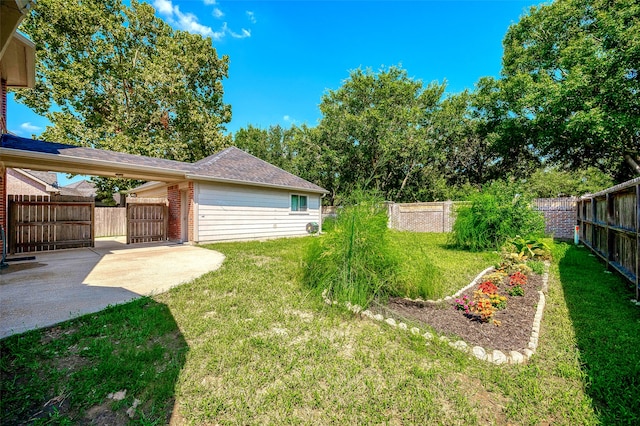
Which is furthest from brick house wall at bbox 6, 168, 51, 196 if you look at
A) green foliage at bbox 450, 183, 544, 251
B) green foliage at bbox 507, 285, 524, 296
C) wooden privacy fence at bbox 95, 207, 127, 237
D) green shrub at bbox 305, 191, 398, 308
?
green foliage at bbox 507, 285, 524, 296

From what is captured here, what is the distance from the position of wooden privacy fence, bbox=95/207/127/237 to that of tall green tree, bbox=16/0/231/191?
371 centimetres

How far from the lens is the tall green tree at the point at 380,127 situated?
59.3 feet

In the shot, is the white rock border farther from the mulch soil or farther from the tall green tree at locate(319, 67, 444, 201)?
the tall green tree at locate(319, 67, 444, 201)

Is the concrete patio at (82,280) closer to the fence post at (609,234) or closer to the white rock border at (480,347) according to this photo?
the white rock border at (480,347)

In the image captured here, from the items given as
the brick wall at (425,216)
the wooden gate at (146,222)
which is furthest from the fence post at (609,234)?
the wooden gate at (146,222)

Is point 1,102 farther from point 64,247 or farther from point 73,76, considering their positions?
point 73,76

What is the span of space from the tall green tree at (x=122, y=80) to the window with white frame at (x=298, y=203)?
10.4 m

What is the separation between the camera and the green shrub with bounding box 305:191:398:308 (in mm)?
3576

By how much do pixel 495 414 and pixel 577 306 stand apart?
3.06 m

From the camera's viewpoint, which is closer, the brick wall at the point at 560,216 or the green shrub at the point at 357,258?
the green shrub at the point at 357,258

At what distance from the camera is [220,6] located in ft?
33.4

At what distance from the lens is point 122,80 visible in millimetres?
17969

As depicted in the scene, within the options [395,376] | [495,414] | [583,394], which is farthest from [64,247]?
[583,394]

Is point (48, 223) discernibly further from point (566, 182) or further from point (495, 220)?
point (566, 182)
